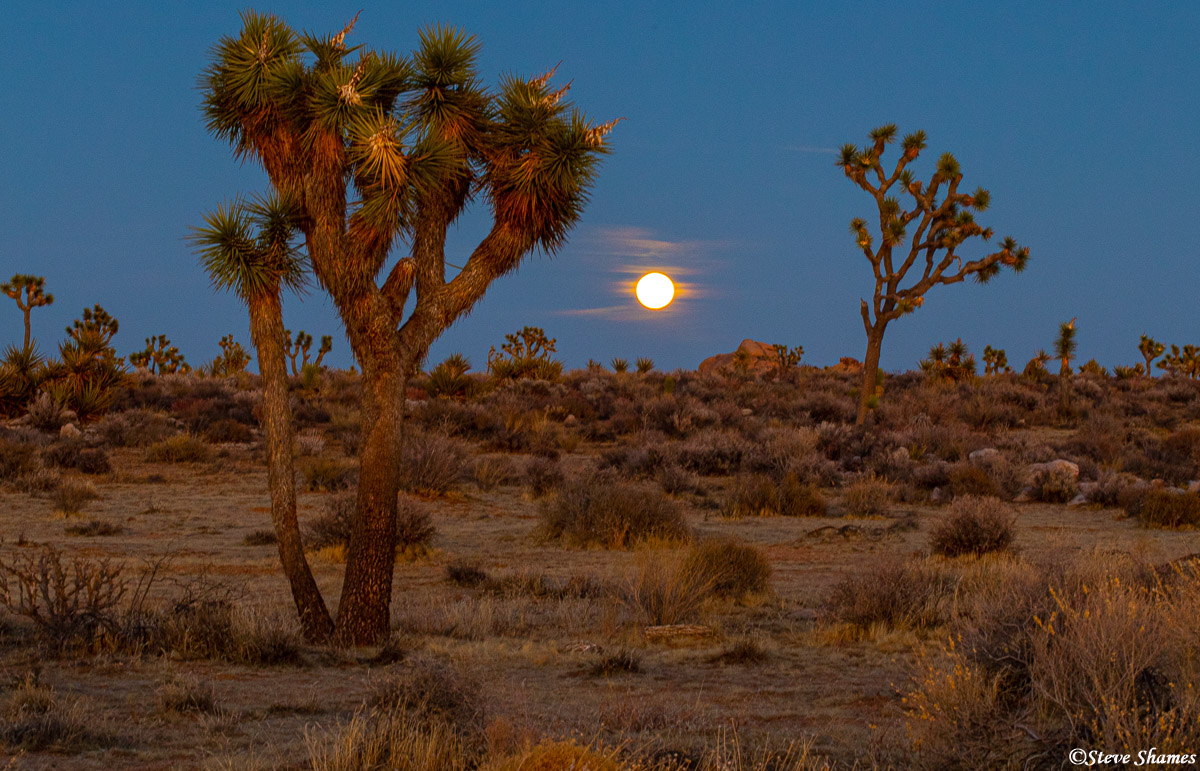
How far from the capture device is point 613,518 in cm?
1480

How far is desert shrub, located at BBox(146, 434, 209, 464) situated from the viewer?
Result: 2288 centimetres

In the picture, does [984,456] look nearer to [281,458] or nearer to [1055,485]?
[1055,485]

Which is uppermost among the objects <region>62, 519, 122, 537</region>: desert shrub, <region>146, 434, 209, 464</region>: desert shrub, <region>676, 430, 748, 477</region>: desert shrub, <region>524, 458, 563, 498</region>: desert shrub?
<region>146, 434, 209, 464</region>: desert shrub

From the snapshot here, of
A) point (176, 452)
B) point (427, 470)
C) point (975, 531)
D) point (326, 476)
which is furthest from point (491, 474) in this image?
point (975, 531)

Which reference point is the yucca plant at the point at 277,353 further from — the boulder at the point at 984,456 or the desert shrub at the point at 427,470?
the boulder at the point at 984,456

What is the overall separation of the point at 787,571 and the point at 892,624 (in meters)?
3.74

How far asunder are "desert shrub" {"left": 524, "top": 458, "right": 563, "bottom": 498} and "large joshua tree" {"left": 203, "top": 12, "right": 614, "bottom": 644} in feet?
36.8

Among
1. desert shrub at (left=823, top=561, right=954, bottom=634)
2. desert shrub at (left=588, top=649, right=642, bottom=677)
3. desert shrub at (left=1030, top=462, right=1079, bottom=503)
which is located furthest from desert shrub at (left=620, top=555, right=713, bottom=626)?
desert shrub at (left=1030, top=462, right=1079, bottom=503)

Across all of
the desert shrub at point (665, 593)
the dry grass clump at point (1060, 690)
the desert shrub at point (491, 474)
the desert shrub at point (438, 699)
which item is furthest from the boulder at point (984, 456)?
the desert shrub at point (438, 699)

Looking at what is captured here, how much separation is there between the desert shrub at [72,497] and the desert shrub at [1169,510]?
1794cm

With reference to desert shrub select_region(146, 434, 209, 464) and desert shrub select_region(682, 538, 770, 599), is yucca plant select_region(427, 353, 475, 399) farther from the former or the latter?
desert shrub select_region(682, 538, 770, 599)

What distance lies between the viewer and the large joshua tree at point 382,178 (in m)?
8.45

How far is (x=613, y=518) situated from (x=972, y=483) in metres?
8.72

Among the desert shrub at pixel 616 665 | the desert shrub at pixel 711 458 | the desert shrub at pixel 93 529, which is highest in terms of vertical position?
the desert shrub at pixel 711 458
